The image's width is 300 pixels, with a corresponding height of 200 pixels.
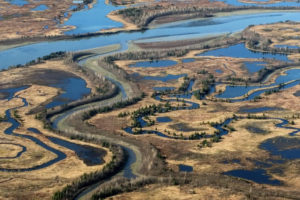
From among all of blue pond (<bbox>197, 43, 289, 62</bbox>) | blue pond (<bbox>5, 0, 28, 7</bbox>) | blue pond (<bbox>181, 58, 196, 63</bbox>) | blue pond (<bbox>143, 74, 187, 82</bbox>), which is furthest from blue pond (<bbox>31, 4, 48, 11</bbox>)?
blue pond (<bbox>143, 74, 187, 82</bbox>)

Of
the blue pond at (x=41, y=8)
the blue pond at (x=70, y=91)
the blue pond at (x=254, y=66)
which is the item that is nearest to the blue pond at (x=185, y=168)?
the blue pond at (x=70, y=91)

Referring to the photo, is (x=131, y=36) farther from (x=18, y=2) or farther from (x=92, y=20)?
(x=18, y=2)

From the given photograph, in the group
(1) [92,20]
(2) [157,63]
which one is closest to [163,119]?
(2) [157,63]

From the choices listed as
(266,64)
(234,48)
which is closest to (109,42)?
(234,48)

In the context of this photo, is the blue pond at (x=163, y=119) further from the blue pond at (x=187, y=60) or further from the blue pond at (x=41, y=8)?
the blue pond at (x=41, y=8)

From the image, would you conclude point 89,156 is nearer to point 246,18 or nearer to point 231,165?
point 231,165

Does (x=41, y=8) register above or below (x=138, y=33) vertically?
above
